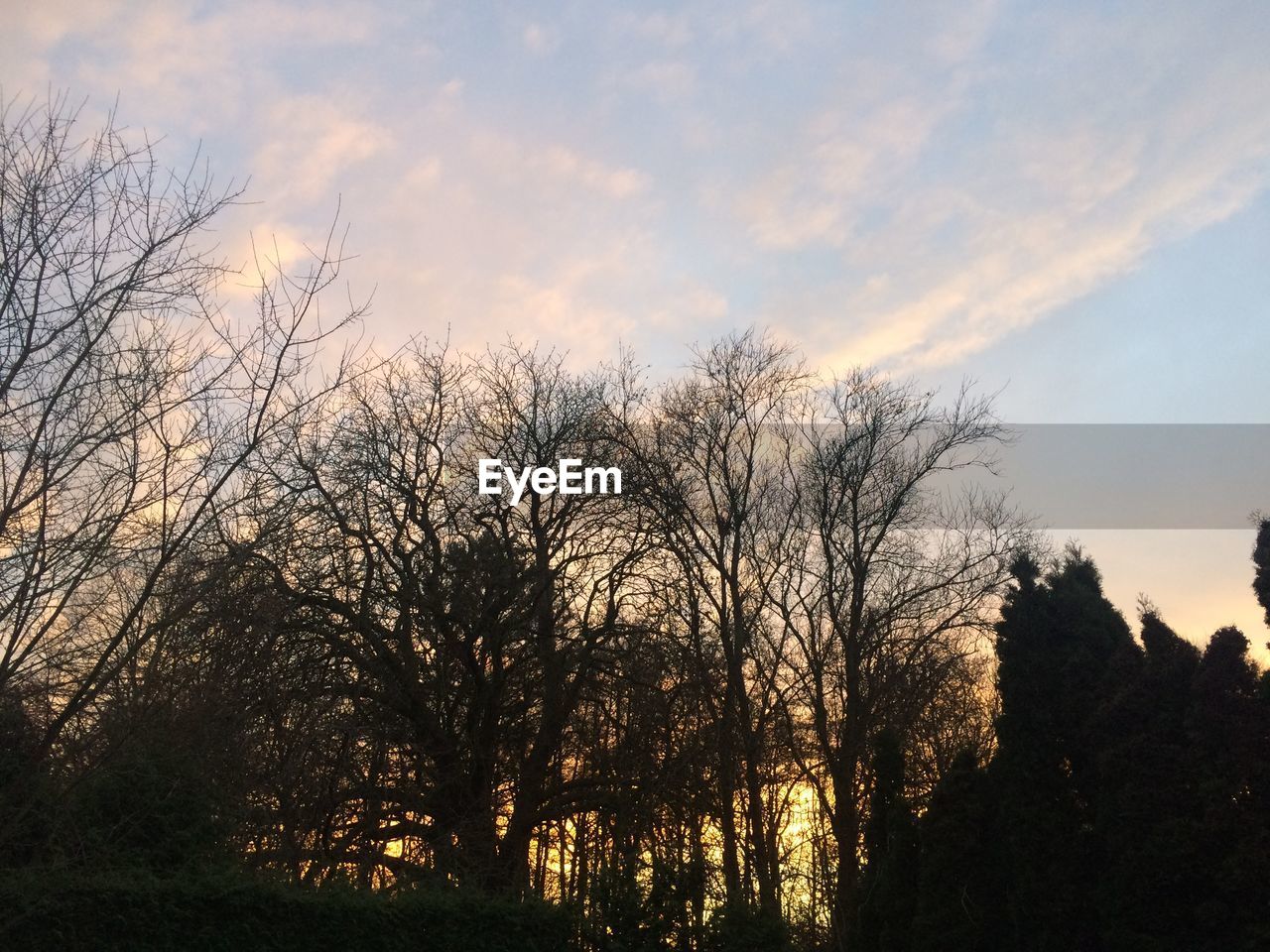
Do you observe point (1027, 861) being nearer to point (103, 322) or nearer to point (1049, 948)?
point (1049, 948)

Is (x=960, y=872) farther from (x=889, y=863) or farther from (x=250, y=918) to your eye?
(x=250, y=918)

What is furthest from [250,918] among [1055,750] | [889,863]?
[889,863]

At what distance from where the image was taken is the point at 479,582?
58.4ft

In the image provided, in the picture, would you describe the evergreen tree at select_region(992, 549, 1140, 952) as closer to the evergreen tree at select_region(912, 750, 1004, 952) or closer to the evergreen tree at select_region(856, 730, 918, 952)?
the evergreen tree at select_region(912, 750, 1004, 952)

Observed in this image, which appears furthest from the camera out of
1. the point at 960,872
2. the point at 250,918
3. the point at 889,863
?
the point at 889,863

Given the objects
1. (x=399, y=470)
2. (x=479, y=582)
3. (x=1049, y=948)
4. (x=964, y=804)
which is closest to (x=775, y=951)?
(x=1049, y=948)

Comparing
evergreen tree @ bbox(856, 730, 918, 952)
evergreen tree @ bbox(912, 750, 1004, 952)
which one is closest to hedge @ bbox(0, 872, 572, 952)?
evergreen tree @ bbox(912, 750, 1004, 952)

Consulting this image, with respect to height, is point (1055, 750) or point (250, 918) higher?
point (1055, 750)

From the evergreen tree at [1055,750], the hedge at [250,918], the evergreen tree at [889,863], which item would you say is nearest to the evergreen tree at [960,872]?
the evergreen tree at [1055,750]

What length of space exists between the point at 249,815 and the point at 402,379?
8.58 m

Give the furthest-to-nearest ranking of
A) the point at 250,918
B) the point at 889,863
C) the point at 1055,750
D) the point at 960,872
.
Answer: the point at 889,863
the point at 960,872
the point at 1055,750
the point at 250,918

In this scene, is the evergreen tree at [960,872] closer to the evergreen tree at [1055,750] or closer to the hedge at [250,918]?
the evergreen tree at [1055,750]

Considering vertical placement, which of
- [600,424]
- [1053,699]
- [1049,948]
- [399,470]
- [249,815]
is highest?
[600,424]

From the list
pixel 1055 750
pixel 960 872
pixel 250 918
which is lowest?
pixel 960 872
